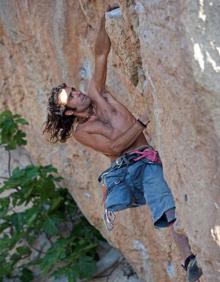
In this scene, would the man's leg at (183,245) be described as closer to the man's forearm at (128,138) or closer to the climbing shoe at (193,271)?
the climbing shoe at (193,271)

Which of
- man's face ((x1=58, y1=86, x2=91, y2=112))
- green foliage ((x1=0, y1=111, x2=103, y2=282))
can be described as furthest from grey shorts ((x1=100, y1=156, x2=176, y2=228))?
green foliage ((x1=0, y1=111, x2=103, y2=282))

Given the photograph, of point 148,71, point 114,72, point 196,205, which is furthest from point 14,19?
point 196,205

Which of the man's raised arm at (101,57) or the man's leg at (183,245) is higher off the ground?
the man's raised arm at (101,57)

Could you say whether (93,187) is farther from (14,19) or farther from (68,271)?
(14,19)

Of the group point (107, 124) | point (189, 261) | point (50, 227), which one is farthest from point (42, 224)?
point (189, 261)

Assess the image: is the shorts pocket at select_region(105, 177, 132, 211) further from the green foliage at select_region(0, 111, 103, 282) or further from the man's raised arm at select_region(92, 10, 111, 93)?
the green foliage at select_region(0, 111, 103, 282)

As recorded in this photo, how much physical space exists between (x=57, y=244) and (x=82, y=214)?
0.48 meters

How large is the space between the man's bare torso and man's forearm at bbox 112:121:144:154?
2cm

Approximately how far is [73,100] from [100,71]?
0.73 feet

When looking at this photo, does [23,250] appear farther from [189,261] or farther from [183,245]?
[189,261]

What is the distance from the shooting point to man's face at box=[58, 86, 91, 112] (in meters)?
3.89

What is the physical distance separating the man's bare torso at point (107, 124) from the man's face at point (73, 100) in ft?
0.22

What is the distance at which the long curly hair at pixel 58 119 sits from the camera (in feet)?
13.0

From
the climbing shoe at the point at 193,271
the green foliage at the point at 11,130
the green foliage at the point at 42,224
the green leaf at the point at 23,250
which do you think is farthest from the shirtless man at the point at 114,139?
the green leaf at the point at 23,250
